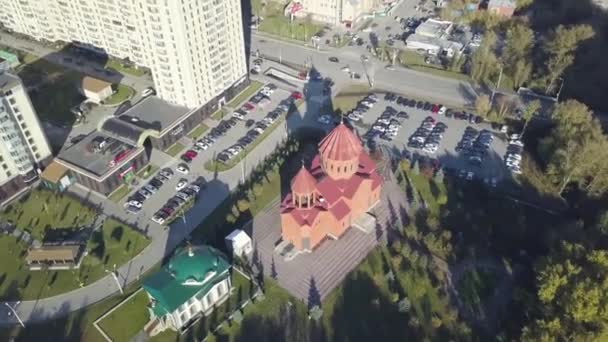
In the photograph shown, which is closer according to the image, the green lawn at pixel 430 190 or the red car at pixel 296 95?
the green lawn at pixel 430 190

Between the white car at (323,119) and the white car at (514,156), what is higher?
the white car at (514,156)

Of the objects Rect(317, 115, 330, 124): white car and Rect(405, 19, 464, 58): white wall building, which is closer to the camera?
Rect(317, 115, 330, 124): white car

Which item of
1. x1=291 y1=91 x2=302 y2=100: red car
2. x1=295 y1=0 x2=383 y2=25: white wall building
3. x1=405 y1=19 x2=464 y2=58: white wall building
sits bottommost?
x1=291 y1=91 x2=302 y2=100: red car

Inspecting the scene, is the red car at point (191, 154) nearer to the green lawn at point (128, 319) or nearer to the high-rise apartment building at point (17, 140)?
the high-rise apartment building at point (17, 140)

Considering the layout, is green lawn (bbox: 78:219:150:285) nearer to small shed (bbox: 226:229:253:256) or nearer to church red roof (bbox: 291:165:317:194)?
small shed (bbox: 226:229:253:256)

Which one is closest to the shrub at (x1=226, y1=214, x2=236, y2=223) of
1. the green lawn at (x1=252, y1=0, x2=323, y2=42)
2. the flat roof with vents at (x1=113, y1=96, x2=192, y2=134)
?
the flat roof with vents at (x1=113, y1=96, x2=192, y2=134)

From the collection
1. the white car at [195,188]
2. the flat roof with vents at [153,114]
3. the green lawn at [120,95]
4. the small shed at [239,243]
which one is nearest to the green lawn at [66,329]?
the small shed at [239,243]
